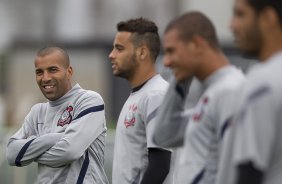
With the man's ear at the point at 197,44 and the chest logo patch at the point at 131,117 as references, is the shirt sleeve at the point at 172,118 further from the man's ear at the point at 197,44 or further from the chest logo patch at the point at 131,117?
the chest logo patch at the point at 131,117

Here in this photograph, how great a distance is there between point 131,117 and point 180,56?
1896 mm

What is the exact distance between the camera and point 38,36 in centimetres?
4822

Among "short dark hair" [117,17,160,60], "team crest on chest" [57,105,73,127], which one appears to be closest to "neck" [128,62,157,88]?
"short dark hair" [117,17,160,60]

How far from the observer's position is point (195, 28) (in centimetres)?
592

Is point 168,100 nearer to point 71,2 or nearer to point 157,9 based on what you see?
point 157,9

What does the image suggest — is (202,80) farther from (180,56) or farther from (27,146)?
(27,146)

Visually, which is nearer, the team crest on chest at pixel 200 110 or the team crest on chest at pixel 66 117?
the team crest on chest at pixel 200 110

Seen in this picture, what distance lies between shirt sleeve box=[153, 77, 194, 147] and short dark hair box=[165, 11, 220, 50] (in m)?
0.43

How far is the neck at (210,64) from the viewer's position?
233 inches

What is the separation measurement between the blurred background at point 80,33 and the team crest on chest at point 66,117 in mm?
23239

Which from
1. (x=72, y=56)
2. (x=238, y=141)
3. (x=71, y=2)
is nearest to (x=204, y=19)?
(x=238, y=141)

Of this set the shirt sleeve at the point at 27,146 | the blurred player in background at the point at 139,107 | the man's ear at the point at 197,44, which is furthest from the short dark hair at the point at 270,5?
the shirt sleeve at the point at 27,146

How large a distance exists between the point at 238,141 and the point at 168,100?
133cm

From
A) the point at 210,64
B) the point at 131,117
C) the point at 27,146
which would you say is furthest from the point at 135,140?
the point at 210,64
